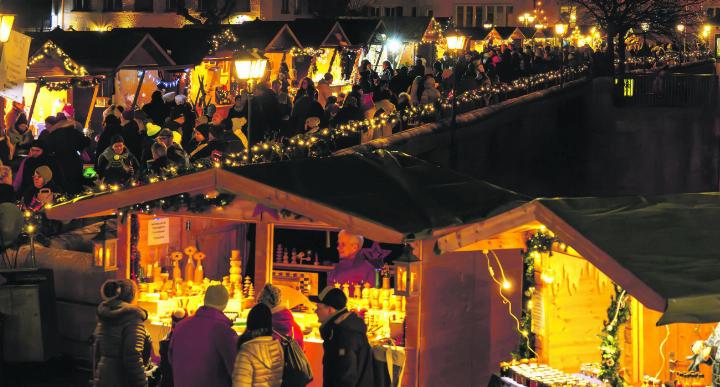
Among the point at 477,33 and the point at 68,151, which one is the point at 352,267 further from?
the point at 477,33

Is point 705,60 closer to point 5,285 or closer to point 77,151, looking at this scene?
point 77,151

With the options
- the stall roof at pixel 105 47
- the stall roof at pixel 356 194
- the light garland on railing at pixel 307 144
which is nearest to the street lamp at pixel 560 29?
the light garland on railing at pixel 307 144

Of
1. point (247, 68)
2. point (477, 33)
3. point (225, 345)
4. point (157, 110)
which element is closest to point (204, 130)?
point (157, 110)

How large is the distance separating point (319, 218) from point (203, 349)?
217 centimetres

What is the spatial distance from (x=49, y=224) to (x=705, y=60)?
150 ft

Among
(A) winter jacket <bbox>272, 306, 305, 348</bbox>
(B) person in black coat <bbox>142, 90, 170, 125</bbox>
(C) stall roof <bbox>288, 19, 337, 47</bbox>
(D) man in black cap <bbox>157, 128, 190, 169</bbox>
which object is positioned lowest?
(A) winter jacket <bbox>272, 306, 305, 348</bbox>

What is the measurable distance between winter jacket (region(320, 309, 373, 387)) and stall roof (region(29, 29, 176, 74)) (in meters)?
14.0

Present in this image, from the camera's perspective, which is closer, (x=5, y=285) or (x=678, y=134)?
(x=5, y=285)

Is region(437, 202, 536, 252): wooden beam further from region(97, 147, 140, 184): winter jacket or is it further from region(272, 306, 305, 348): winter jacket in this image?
region(97, 147, 140, 184): winter jacket

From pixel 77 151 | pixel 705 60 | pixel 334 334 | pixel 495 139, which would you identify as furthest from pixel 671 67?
pixel 334 334

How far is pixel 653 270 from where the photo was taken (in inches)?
379

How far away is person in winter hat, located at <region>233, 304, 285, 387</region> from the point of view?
9.99m

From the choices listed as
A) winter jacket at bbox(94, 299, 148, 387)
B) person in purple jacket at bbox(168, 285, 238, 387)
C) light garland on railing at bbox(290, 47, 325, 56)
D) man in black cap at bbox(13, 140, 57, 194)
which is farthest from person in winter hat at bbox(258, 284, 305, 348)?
light garland on railing at bbox(290, 47, 325, 56)

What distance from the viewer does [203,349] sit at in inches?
412
